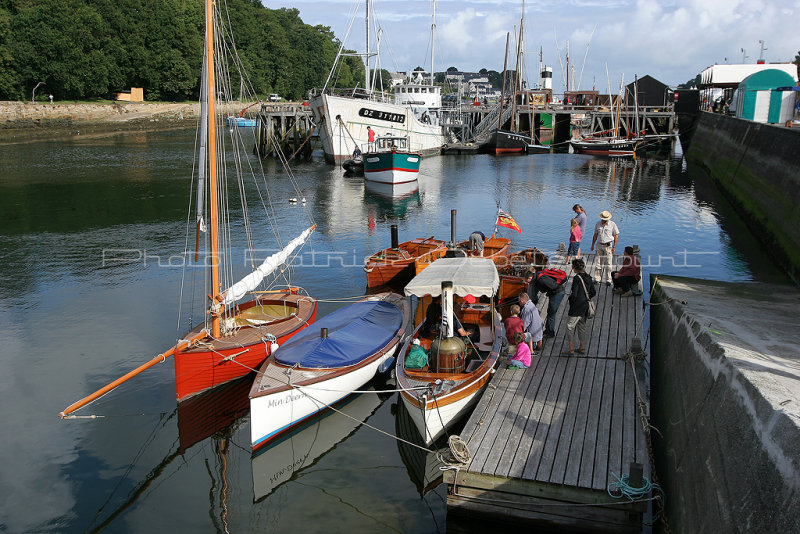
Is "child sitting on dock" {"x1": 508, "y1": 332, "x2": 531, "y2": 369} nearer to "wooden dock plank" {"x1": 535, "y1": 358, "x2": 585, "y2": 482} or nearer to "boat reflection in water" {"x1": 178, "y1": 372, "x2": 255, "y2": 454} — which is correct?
"wooden dock plank" {"x1": 535, "y1": 358, "x2": 585, "y2": 482}

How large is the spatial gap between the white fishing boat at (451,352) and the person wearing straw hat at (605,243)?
159 inches

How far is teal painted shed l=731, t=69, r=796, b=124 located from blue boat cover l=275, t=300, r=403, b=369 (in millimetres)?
34200

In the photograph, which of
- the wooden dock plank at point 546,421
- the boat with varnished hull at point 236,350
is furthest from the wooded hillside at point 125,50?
the wooden dock plank at point 546,421

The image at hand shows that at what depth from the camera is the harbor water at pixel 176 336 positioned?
10773mm

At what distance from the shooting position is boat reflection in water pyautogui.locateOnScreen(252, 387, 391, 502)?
11625mm

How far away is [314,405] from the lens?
42.7 feet

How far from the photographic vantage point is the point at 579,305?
1265 cm

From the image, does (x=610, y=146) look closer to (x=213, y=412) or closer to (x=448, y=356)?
(x=448, y=356)

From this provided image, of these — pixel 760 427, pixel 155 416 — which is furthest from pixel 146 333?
pixel 760 427

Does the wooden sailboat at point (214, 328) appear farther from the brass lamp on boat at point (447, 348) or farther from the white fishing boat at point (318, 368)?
Result: the brass lamp on boat at point (447, 348)

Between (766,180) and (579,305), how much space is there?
21.9 m

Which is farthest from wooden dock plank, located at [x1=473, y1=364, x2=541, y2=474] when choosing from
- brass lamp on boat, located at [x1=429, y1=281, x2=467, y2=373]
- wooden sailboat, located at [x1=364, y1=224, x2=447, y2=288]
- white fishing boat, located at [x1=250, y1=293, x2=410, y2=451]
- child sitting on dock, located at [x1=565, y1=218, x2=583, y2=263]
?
wooden sailboat, located at [x1=364, y1=224, x2=447, y2=288]

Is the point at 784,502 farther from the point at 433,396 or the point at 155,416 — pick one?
the point at 155,416

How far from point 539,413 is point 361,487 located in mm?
3442
